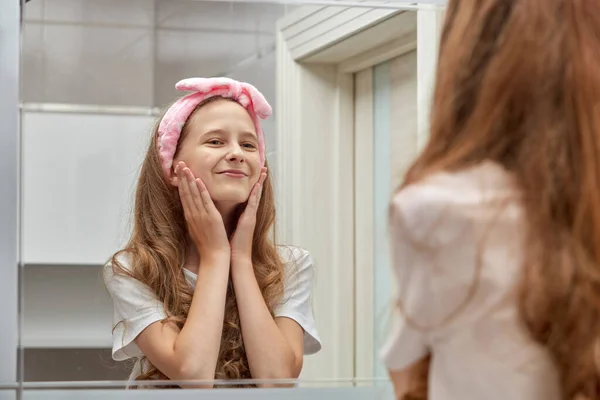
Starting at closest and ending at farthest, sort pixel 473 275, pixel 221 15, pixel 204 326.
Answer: pixel 473 275
pixel 204 326
pixel 221 15

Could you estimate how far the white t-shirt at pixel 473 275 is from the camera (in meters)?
0.69

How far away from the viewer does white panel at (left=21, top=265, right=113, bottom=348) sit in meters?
1.32

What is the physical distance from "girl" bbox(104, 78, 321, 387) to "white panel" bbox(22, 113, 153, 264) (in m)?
0.02

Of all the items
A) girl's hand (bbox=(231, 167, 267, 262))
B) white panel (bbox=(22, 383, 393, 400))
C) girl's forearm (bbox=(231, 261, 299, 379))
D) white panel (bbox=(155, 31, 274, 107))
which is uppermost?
white panel (bbox=(155, 31, 274, 107))

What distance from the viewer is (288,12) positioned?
1422mm

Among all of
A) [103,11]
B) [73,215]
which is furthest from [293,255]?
[103,11]

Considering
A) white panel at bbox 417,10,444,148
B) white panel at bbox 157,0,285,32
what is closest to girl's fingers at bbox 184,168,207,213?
white panel at bbox 157,0,285,32

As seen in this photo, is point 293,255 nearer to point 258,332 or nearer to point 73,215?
point 258,332

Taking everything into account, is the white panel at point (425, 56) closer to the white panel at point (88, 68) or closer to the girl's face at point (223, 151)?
the girl's face at point (223, 151)

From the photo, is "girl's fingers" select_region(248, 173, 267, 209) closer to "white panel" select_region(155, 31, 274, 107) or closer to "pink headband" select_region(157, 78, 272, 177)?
"pink headband" select_region(157, 78, 272, 177)

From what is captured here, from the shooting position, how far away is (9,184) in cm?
135

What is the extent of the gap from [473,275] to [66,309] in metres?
0.75

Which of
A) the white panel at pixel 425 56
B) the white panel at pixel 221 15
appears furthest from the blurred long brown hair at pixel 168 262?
the white panel at pixel 425 56

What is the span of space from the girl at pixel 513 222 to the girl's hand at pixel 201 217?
2.03ft
